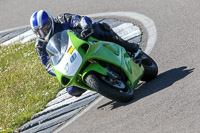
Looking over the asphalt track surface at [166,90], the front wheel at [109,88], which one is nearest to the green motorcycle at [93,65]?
the front wheel at [109,88]

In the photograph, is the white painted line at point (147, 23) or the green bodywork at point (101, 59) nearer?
the green bodywork at point (101, 59)

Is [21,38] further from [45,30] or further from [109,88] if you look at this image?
[109,88]

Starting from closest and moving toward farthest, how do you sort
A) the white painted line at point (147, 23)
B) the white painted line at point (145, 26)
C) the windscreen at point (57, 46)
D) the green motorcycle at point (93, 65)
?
the green motorcycle at point (93, 65) < the windscreen at point (57, 46) < the white painted line at point (145, 26) < the white painted line at point (147, 23)

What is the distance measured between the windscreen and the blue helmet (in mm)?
457

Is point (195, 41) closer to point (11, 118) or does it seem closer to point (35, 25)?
point (35, 25)

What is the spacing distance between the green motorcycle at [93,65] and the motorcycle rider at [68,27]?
0.27 meters

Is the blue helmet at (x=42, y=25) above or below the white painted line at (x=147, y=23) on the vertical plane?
above

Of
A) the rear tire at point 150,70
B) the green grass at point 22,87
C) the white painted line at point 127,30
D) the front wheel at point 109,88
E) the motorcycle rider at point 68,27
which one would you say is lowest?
the green grass at point 22,87

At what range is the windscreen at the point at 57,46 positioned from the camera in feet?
22.9

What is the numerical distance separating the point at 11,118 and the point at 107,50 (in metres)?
2.45

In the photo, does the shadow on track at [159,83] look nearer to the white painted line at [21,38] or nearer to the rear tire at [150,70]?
the rear tire at [150,70]

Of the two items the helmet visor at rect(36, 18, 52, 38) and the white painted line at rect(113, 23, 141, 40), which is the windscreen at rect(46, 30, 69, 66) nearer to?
the helmet visor at rect(36, 18, 52, 38)

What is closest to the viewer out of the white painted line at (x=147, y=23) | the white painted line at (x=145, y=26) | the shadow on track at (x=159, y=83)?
the shadow on track at (x=159, y=83)

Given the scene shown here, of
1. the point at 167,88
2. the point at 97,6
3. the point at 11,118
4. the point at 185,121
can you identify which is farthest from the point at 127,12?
the point at 185,121
